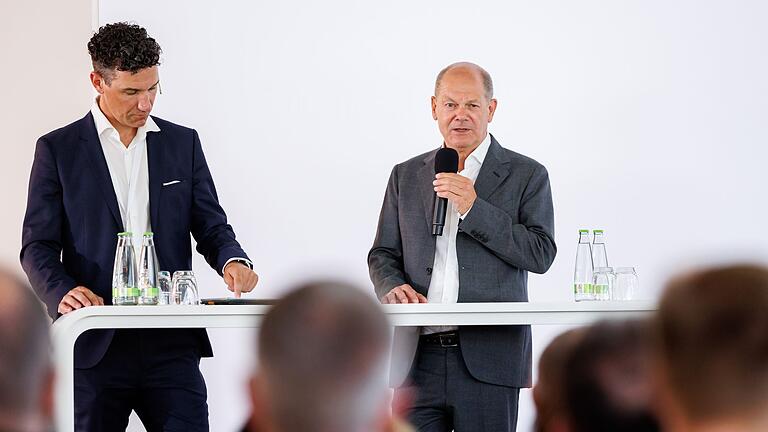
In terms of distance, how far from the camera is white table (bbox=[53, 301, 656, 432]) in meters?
3.10

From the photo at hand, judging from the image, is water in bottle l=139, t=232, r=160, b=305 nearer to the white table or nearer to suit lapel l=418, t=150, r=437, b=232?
the white table

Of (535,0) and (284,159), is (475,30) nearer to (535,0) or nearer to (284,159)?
(535,0)

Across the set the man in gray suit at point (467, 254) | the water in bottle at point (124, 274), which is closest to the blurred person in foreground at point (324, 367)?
the water in bottle at point (124, 274)

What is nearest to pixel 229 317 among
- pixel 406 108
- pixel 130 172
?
pixel 130 172

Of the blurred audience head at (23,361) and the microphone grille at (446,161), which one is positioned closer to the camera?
the blurred audience head at (23,361)

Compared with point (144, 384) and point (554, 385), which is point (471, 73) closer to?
point (144, 384)

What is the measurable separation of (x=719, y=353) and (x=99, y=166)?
2.81 meters

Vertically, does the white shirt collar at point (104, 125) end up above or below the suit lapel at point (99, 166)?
above

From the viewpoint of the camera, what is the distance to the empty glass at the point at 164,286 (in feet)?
11.2

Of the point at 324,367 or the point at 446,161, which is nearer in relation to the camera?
the point at 324,367

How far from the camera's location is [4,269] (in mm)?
1188

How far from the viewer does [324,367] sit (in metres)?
1.05

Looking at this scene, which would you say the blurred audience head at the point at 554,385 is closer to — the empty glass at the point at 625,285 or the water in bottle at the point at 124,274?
the water in bottle at the point at 124,274

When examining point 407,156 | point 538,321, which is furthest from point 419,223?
point 407,156
